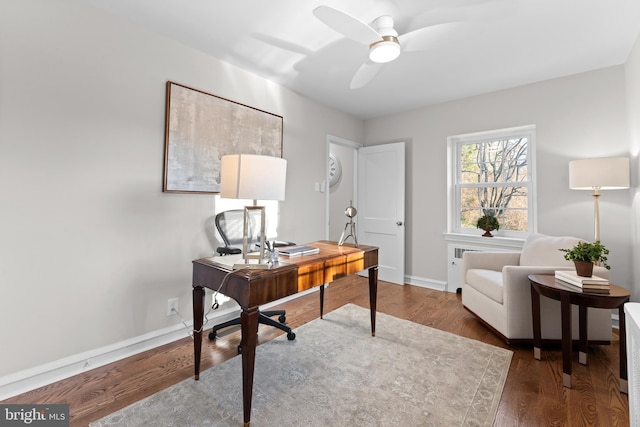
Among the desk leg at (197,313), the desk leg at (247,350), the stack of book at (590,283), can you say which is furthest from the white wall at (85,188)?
the stack of book at (590,283)

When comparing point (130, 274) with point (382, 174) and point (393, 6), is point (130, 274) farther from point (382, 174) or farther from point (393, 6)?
point (382, 174)

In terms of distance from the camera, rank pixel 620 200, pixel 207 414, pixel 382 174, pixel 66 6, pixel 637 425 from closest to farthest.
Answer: pixel 637 425, pixel 207 414, pixel 66 6, pixel 620 200, pixel 382 174

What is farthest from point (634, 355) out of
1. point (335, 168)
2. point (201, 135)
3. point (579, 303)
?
point (335, 168)

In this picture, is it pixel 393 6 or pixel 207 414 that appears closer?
pixel 207 414

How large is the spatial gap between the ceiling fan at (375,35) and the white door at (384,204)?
178 centimetres

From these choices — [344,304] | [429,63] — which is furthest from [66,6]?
[344,304]

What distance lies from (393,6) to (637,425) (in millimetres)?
2363

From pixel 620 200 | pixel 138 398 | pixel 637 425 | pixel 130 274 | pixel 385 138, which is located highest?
pixel 385 138

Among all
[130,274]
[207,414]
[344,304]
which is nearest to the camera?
[207,414]

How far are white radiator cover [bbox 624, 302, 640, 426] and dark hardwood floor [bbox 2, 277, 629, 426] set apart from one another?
552 mm

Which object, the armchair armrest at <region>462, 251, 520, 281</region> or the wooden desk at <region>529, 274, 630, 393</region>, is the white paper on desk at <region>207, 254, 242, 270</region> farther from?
the armchair armrest at <region>462, 251, 520, 281</region>

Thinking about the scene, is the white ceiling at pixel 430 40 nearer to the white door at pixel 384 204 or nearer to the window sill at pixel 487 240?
the white door at pixel 384 204

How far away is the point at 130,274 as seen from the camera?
210 cm

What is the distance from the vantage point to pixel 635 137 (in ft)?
7.75
